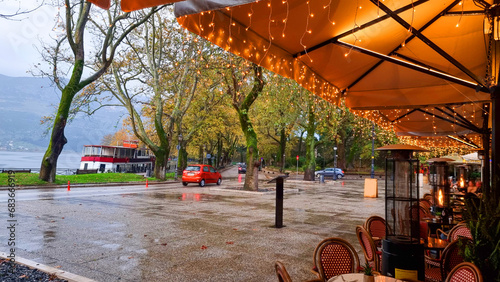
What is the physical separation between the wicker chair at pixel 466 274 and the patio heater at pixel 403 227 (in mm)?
892

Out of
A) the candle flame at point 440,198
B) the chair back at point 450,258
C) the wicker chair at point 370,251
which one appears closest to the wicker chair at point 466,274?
the chair back at point 450,258

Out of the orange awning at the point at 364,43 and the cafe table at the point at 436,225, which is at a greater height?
the orange awning at the point at 364,43

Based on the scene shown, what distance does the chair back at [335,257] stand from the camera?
3.96 meters

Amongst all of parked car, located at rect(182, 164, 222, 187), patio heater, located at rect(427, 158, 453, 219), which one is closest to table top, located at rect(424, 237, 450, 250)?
patio heater, located at rect(427, 158, 453, 219)

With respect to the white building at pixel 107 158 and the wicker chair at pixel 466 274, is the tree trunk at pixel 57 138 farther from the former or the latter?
the wicker chair at pixel 466 274

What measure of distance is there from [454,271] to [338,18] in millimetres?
3391

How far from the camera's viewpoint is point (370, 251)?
4738 millimetres

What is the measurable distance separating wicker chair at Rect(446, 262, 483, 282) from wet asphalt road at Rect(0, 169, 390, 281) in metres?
2.58

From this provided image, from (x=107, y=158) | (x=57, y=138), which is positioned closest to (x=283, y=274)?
(x=57, y=138)

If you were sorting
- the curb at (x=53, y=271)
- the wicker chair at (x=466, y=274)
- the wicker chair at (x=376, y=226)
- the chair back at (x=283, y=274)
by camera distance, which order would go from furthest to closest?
the wicker chair at (x=376, y=226), the curb at (x=53, y=271), the wicker chair at (x=466, y=274), the chair back at (x=283, y=274)

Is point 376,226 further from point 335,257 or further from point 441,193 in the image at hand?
point 441,193

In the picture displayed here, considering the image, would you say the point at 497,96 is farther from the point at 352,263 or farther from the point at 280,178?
the point at 280,178

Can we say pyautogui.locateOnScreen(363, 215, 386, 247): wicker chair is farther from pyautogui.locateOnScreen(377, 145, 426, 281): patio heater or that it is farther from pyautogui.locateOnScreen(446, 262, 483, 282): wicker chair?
pyautogui.locateOnScreen(446, 262, 483, 282): wicker chair

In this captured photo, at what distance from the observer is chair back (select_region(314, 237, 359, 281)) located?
3.96 meters
